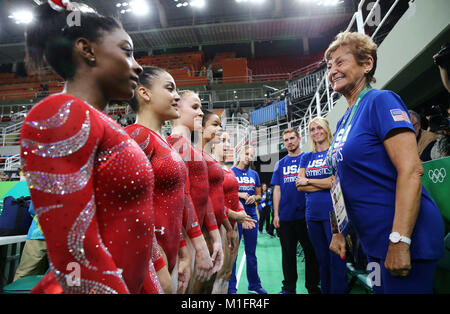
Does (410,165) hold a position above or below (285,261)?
above

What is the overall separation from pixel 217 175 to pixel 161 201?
1.05m

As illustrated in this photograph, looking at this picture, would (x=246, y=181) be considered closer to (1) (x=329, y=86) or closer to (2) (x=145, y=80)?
(2) (x=145, y=80)

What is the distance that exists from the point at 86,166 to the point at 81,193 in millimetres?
64

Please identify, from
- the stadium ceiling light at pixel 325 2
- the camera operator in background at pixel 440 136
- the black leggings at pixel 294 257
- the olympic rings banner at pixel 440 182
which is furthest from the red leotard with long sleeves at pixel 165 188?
the stadium ceiling light at pixel 325 2

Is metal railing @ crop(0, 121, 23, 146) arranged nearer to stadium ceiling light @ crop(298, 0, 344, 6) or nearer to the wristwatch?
the wristwatch

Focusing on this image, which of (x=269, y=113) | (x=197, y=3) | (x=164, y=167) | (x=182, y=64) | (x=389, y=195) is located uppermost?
(x=197, y=3)

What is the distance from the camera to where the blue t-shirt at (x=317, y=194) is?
2.42 m

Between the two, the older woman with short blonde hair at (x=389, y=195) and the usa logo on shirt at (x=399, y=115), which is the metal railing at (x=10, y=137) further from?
the usa logo on shirt at (x=399, y=115)

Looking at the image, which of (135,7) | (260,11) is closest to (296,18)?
(260,11)

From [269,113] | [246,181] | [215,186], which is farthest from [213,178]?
Result: [269,113]

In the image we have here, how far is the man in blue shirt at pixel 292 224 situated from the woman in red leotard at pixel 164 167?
67.7 inches

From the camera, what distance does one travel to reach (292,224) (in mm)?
3027

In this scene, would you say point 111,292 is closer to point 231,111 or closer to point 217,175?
point 217,175
